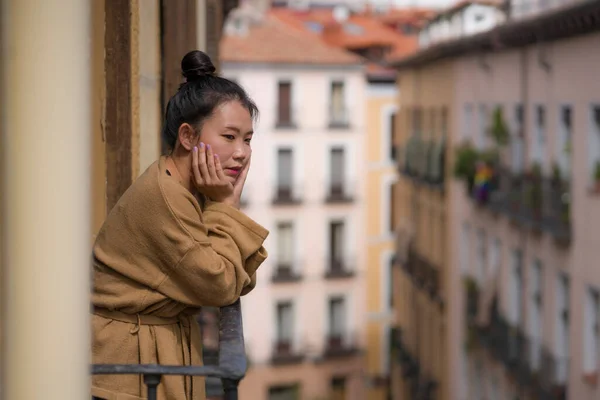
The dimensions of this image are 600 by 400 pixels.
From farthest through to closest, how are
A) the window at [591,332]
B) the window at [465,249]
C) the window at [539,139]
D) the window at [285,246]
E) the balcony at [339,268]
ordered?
the balcony at [339,268], the window at [285,246], the window at [465,249], the window at [539,139], the window at [591,332]

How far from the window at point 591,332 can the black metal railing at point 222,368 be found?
17301 millimetres

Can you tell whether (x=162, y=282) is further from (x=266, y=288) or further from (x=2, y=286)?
(x=266, y=288)

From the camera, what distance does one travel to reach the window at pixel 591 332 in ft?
65.2

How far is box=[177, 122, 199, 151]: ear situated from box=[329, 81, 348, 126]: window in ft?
139

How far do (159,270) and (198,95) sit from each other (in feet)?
1.51

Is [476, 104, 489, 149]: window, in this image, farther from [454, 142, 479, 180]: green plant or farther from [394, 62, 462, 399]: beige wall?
[394, 62, 462, 399]: beige wall

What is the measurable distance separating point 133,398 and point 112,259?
13.3 inches

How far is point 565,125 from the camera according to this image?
2184cm

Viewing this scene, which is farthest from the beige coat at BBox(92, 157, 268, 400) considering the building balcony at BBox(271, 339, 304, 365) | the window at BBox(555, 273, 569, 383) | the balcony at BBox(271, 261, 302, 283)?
the balcony at BBox(271, 261, 302, 283)

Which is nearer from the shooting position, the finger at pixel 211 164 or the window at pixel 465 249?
the finger at pixel 211 164

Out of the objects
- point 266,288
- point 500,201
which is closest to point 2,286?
point 500,201

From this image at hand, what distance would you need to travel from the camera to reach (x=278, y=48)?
44250 mm

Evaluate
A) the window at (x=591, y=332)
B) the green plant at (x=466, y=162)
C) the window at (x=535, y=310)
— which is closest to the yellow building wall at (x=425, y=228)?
the green plant at (x=466, y=162)

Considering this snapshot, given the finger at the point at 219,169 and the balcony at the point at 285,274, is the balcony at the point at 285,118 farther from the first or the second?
the finger at the point at 219,169
